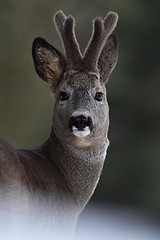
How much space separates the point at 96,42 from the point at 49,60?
0.86 ft

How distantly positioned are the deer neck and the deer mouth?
0.81 ft

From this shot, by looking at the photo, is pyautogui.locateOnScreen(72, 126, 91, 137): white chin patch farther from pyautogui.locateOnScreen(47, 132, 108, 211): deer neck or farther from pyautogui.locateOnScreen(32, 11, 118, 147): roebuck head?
pyautogui.locateOnScreen(47, 132, 108, 211): deer neck

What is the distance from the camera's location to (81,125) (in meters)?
6.62

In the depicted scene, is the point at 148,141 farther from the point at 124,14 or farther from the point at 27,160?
the point at 27,160

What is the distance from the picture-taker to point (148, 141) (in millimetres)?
14938

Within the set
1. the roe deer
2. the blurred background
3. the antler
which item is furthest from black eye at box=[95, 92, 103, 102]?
the blurred background

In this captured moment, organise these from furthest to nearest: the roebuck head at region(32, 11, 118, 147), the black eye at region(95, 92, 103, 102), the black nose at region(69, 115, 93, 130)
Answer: the black eye at region(95, 92, 103, 102)
the roebuck head at region(32, 11, 118, 147)
the black nose at region(69, 115, 93, 130)

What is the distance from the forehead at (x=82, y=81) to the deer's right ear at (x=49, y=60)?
138 mm

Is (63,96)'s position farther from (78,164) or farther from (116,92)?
(116,92)

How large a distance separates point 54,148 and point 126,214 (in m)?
5.86

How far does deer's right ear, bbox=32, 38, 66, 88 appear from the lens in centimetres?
702

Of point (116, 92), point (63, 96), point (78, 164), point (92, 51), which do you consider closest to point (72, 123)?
point (63, 96)

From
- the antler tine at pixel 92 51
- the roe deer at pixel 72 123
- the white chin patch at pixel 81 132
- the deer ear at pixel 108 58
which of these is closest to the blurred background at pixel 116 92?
the deer ear at pixel 108 58

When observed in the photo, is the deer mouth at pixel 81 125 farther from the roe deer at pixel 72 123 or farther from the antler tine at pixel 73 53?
the antler tine at pixel 73 53
